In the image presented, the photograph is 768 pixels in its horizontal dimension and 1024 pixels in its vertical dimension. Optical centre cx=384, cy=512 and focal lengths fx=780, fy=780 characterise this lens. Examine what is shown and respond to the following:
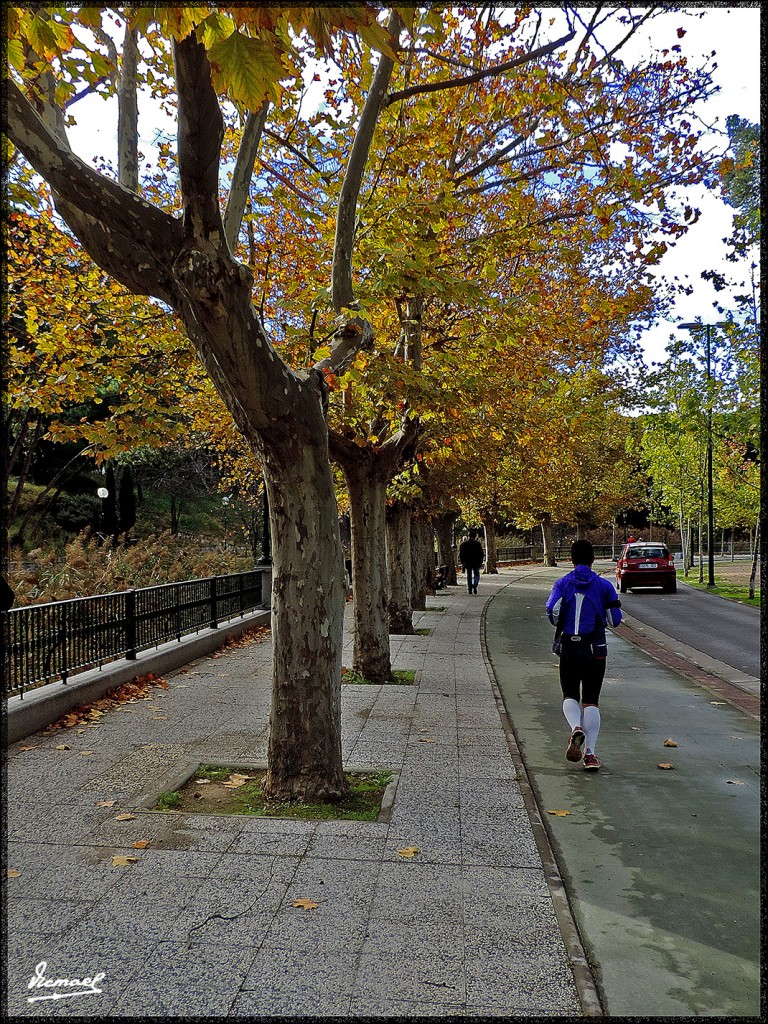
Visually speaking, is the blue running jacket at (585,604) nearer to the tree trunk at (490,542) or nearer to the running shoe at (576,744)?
the running shoe at (576,744)

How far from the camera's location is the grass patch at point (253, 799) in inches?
219

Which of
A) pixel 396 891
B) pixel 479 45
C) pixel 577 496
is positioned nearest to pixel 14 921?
pixel 396 891

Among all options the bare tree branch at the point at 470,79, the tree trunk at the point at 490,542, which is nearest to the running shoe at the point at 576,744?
the bare tree branch at the point at 470,79

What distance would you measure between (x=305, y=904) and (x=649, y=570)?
26427 mm

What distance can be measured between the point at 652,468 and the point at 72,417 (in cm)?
2713

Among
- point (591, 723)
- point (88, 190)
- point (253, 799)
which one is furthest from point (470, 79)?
point (253, 799)

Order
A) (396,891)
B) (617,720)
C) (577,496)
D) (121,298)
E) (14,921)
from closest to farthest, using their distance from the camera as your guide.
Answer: (14,921), (396,891), (617,720), (121,298), (577,496)

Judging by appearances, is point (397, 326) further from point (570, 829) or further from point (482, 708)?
point (570, 829)

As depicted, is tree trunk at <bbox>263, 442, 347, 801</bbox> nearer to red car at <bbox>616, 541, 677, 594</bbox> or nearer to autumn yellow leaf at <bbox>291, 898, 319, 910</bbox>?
autumn yellow leaf at <bbox>291, 898, 319, 910</bbox>

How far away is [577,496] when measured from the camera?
43.1 m

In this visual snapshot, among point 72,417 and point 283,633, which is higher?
point 72,417

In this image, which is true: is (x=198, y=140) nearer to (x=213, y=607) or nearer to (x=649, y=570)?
(x=213, y=607)

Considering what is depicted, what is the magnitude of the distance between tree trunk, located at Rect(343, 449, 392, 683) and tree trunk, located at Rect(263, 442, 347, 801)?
523cm
